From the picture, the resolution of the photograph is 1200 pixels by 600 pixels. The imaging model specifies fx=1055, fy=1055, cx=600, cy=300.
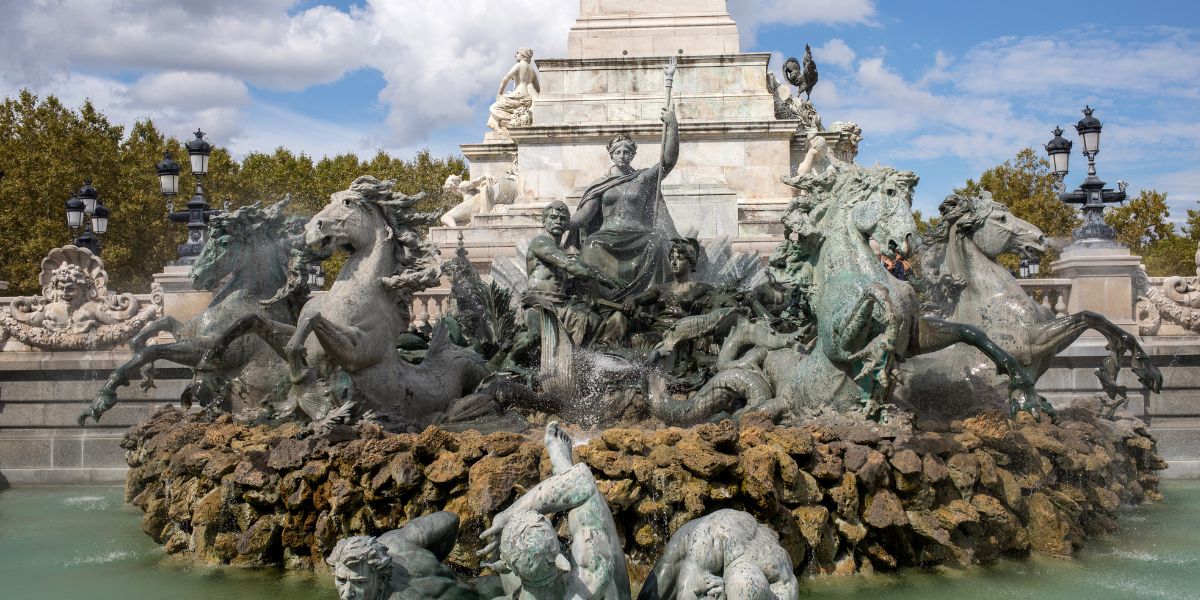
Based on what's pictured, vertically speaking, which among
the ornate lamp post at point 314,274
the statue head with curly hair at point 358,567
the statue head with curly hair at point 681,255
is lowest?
Answer: the statue head with curly hair at point 358,567

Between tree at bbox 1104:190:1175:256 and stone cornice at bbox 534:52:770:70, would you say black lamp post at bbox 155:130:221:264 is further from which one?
tree at bbox 1104:190:1175:256

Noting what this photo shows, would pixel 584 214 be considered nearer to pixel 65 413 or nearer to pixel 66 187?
pixel 65 413

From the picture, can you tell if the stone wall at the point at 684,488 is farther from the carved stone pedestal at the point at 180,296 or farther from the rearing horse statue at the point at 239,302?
the carved stone pedestal at the point at 180,296

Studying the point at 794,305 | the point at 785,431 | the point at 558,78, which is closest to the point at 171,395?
the point at 558,78

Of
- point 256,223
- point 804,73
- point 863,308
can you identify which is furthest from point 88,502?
point 804,73

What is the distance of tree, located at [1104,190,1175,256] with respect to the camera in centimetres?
3469

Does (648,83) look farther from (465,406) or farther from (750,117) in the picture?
(465,406)

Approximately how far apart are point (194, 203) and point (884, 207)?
10.4 meters

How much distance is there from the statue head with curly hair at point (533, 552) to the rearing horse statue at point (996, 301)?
503cm

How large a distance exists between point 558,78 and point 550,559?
11948mm


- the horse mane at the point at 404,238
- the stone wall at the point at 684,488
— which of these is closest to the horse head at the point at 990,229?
the stone wall at the point at 684,488

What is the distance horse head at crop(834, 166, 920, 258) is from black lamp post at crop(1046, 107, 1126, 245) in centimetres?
703

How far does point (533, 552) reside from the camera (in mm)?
4141

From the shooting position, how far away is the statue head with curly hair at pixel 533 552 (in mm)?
4148
